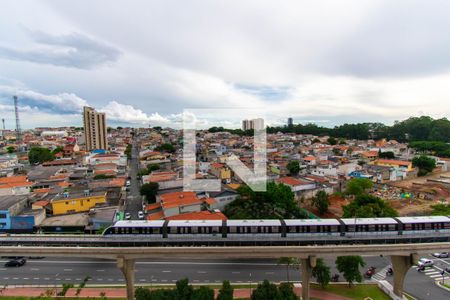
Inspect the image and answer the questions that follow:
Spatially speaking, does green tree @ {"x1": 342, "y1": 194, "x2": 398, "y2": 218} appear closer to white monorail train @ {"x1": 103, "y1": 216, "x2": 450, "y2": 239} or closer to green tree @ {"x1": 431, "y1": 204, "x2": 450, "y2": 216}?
white monorail train @ {"x1": 103, "y1": 216, "x2": 450, "y2": 239}

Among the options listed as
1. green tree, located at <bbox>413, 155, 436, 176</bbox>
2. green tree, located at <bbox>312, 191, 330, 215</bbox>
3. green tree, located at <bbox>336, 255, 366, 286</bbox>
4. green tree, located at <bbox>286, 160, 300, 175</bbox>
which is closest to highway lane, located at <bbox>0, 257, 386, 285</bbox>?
green tree, located at <bbox>336, 255, 366, 286</bbox>

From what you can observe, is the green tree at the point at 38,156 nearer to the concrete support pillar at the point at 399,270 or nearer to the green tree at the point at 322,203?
the green tree at the point at 322,203

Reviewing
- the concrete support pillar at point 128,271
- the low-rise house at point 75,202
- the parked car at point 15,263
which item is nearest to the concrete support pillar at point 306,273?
the concrete support pillar at point 128,271

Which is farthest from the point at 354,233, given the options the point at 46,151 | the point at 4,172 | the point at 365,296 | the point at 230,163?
the point at 46,151

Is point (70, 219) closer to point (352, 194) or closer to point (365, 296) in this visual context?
point (365, 296)

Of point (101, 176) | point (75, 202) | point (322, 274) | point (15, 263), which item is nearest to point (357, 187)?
point (322, 274)

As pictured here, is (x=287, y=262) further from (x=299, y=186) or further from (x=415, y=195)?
(x=415, y=195)
